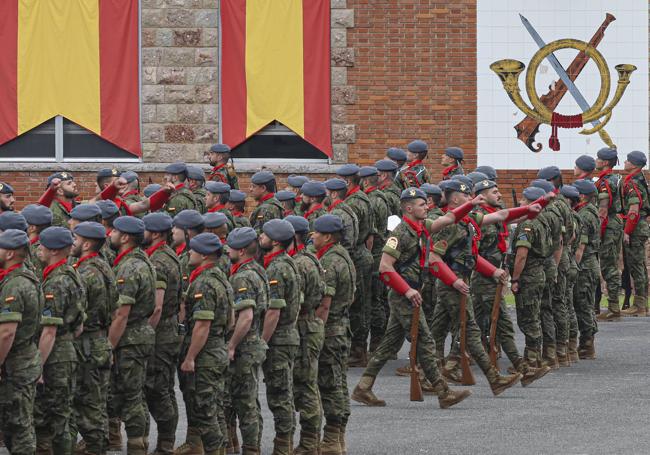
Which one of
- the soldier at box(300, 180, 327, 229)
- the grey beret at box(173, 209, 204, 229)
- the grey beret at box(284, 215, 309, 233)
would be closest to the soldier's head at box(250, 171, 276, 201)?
the soldier at box(300, 180, 327, 229)

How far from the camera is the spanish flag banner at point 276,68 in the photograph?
76.0ft

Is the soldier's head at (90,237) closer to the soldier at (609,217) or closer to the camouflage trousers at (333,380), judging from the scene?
the camouflage trousers at (333,380)

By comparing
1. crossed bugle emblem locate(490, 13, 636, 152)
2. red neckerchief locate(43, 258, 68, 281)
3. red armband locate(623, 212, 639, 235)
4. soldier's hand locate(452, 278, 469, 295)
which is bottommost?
soldier's hand locate(452, 278, 469, 295)

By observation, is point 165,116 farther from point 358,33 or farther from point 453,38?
point 453,38

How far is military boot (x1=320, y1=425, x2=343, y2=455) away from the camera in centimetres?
1188

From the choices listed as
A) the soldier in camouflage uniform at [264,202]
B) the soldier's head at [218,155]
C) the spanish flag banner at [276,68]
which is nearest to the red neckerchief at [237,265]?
the soldier in camouflage uniform at [264,202]

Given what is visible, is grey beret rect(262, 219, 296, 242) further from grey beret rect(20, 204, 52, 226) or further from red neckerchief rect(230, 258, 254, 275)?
grey beret rect(20, 204, 52, 226)

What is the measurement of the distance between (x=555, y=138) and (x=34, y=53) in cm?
845

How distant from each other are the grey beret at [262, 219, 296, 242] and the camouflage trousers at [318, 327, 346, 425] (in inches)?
47.1

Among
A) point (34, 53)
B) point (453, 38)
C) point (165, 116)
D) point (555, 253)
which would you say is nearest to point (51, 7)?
point (34, 53)

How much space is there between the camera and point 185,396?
11070 mm

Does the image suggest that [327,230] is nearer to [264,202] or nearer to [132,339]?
[132,339]

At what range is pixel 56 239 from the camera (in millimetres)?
10398

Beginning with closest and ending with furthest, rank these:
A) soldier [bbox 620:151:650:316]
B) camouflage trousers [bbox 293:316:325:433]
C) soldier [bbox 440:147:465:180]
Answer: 1. camouflage trousers [bbox 293:316:325:433]
2. soldier [bbox 440:147:465:180]
3. soldier [bbox 620:151:650:316]
